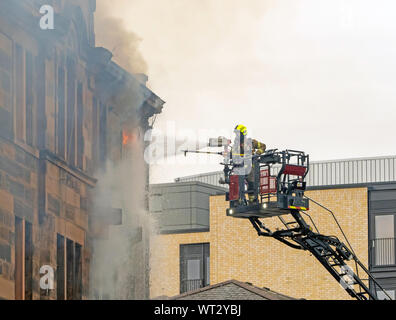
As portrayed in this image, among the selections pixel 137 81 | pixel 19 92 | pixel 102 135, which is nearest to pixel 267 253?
pixel 137 81

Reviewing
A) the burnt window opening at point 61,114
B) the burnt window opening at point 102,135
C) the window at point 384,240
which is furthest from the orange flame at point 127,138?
the window at point 384,240

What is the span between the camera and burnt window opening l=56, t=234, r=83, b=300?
113 ft

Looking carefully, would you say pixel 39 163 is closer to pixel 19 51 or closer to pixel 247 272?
pixel 19 51

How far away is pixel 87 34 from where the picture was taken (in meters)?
37.8

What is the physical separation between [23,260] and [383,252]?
98.4 ft

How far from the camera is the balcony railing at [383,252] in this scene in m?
56.6

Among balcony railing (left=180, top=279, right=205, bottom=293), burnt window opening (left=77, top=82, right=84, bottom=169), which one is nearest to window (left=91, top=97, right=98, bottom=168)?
burnt window opening (left=77, top=82, right=84, bottom=169)

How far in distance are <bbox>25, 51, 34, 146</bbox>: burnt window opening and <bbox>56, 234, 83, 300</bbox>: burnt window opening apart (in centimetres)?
414

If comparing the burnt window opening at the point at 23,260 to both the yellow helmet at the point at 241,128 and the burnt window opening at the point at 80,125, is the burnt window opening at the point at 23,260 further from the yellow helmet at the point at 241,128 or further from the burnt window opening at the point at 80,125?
the yellow helmet at the point at 241,128

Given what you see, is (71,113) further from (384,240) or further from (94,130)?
(384,240)

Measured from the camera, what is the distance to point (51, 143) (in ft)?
110

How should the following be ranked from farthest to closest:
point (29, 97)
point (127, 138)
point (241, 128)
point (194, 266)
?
1. point (194, 266)
2. point (127, 138)
3. point (29, 97)
4. point (241, 128)

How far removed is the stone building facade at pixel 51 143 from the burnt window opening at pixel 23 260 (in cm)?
3
